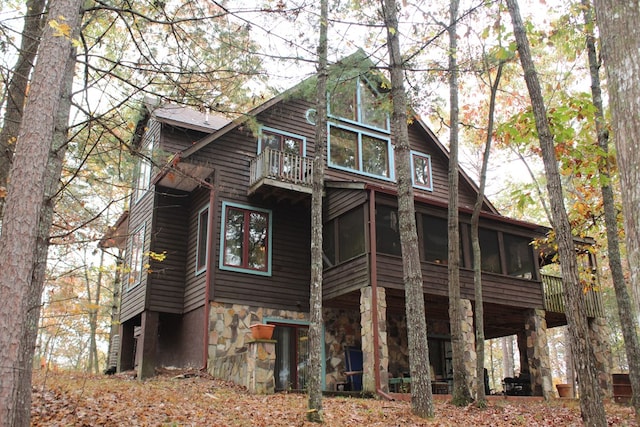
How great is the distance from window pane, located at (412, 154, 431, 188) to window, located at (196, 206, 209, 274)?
24.3 ft

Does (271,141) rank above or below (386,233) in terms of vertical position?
above

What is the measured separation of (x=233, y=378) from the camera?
1202 cm

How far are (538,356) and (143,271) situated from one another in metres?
11.5

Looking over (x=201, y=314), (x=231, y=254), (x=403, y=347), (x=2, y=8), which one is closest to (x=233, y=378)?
(x=201, y=314)

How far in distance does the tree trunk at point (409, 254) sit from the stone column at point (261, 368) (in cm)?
320

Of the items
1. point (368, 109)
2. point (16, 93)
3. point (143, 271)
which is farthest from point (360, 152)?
point (16, 93)

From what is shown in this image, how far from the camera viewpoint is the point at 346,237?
14898 mm

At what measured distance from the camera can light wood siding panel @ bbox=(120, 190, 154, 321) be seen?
1549 centimetres

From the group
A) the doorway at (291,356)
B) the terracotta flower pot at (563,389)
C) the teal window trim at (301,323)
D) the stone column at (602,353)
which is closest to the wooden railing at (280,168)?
the teal window trim at (301,323)

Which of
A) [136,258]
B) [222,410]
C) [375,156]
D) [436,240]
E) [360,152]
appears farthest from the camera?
[375,156]

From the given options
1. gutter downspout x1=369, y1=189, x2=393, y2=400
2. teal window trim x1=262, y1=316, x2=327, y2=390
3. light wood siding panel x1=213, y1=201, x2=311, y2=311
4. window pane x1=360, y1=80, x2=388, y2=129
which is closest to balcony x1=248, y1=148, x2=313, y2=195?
light wood siding panel x1=213, y1=201, x2=311, y2=311

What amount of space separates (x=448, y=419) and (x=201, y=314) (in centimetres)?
750

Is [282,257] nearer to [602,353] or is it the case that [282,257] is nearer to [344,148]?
[344,148]

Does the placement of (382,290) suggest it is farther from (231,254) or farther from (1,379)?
(1,379)
